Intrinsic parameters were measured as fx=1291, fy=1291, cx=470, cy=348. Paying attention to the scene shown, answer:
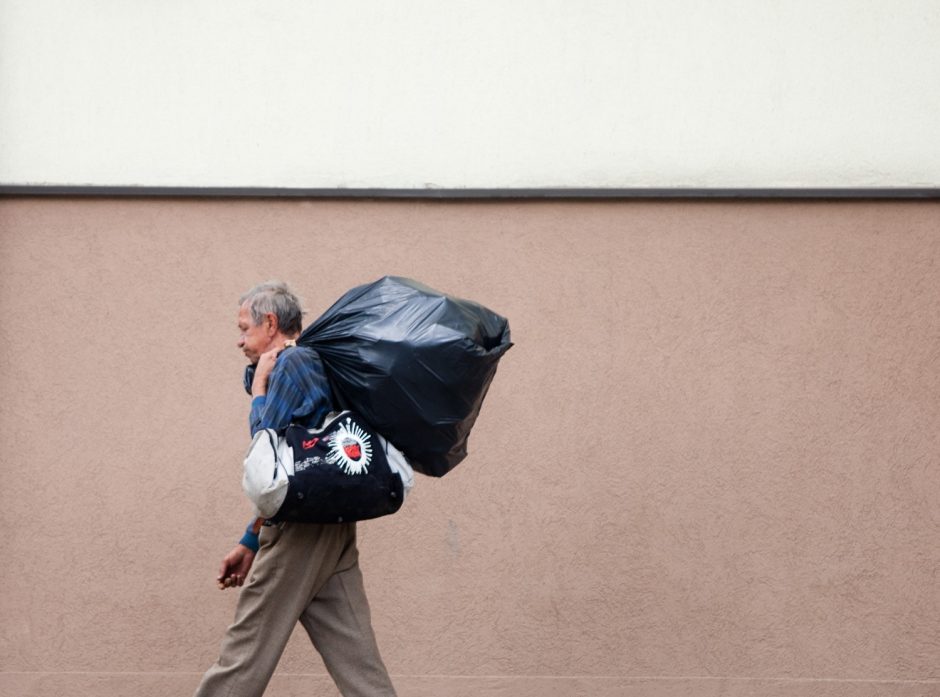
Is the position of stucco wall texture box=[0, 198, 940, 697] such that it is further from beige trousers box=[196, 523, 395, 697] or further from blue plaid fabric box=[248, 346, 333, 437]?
blue plaid fabric box=[248, 346, 333, 437]

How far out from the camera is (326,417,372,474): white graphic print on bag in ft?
12.9

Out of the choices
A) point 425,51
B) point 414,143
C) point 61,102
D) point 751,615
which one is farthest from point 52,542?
point 751,615

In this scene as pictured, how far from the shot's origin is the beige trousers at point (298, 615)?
13.6 ft

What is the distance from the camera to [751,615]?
5.79m

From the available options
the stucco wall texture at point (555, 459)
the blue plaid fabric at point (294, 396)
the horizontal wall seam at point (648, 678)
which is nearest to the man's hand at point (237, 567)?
the blue plaid fabric at point (294, 396)

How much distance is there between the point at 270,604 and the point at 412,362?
92 cm

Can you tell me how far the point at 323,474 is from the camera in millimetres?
3904

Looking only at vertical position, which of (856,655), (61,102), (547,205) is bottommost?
(856,655)

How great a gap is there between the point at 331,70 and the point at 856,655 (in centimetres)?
354

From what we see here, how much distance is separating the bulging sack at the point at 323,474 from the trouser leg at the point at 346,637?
1.20ft

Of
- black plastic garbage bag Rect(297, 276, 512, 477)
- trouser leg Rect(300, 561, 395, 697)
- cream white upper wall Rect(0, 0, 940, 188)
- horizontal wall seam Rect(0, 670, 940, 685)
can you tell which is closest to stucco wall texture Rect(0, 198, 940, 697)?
horizontal wall seam Rect(0, 670, 940, 685)

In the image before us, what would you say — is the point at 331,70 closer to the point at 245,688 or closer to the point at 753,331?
the point at 753,331

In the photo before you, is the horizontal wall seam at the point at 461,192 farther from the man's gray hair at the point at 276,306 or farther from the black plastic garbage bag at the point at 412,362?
the black plastic garbage bag at the point at 412,362

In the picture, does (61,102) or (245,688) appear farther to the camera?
(61,102)
